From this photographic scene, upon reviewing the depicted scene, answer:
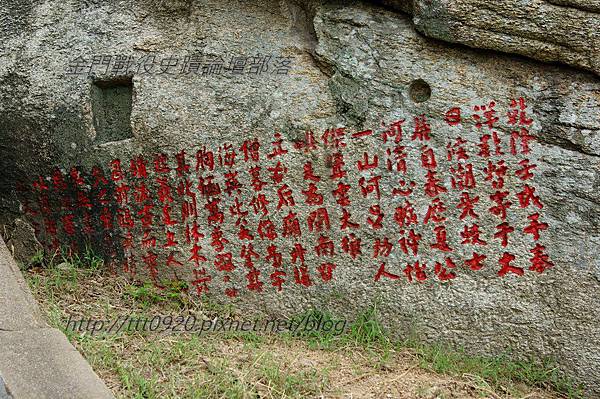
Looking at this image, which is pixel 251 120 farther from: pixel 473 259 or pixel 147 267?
pixel 473 259

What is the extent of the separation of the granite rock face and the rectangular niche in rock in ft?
0.04

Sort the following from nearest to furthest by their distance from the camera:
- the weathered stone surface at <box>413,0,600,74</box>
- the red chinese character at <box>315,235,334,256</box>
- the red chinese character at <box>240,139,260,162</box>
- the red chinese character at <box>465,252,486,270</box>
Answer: the weathered stone surface at <box>413,0,600,74</box>
the red chinese character at <box>465,252,486,270</box>
the red chinese character at <box>315,235,334,256</box>
the red chinese character at <box>240,139,260,162</box>

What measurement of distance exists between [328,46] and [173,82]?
3.32 ft

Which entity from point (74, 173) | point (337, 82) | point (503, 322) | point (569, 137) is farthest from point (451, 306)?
point (74, 173)

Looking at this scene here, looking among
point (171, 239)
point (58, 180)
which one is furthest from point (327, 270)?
point (58, 180)

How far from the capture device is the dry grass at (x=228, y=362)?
3.64 m

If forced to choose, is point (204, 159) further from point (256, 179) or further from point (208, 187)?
point (256, 179)

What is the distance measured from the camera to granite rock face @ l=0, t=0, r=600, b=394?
12.9 ft

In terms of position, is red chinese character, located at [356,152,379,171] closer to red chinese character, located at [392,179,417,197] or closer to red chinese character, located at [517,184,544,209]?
red chinese character, located at [392,179,417,197]

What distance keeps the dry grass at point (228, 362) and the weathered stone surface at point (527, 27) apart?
179 cm

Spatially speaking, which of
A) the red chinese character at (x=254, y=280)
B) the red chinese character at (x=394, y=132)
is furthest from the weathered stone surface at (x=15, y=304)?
the red chinese character at (x=394, y=132)

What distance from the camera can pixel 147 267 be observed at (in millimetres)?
4617

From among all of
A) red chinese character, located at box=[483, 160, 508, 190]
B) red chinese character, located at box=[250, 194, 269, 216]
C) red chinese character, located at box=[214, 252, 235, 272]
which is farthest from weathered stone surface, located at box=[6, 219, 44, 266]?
red chinese character, located at box=[483, 160, 508, 190]

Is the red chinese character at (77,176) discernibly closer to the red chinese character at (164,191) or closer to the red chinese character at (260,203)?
the red chinese character at (164,191)
